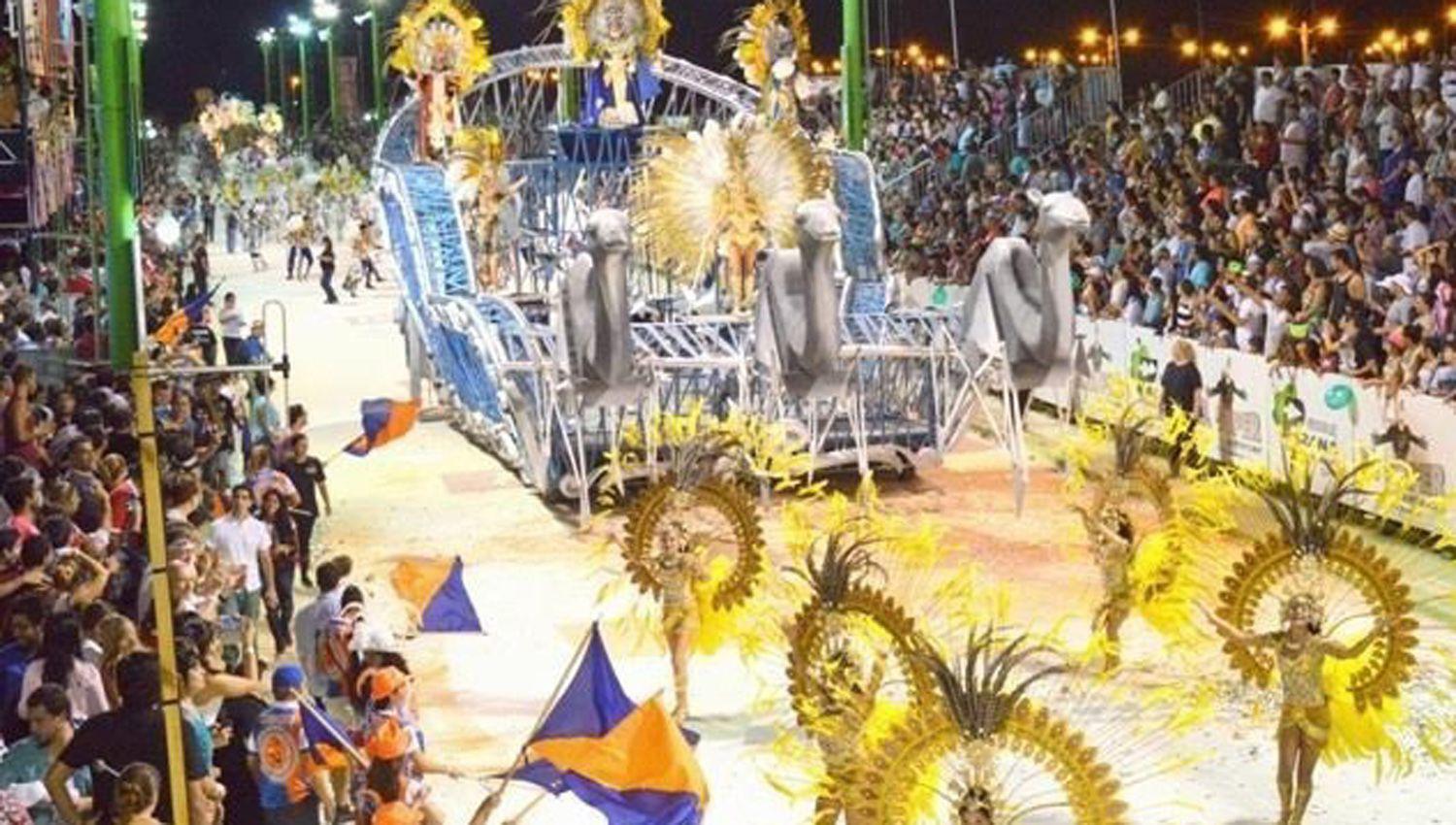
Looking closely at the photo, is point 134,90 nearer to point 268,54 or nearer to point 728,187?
point 728,187

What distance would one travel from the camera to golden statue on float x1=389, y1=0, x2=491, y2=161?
93.9ft

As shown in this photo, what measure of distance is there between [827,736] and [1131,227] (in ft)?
60.3

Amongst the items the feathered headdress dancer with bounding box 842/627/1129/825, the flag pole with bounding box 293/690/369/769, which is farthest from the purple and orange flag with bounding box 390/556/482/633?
the feathered headdress dancer with bounding box 842/627/1129/825

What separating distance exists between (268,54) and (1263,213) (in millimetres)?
70771

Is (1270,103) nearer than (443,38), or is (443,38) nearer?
(1270,103)

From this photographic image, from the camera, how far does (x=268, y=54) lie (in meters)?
90.1

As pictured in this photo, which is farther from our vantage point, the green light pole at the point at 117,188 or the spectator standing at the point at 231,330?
the spectator standing at the point at 231,330

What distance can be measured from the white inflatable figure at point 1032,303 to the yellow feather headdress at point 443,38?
12.0 metres

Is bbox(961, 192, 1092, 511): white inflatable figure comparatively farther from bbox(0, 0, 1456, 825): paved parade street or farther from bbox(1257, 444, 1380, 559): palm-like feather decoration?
bbox(1257, 444, 1380, 559): palm-like feather decoration

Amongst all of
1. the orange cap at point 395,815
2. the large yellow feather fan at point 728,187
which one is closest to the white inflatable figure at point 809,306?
the large yellow feather fan at point 728,187

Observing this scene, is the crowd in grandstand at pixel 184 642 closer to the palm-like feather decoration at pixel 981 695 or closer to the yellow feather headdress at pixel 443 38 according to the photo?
the palm-like feather decoration at pixel 981 695

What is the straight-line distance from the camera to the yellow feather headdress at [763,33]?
28.1m

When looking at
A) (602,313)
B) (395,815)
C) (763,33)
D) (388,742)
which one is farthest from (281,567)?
(763,33)

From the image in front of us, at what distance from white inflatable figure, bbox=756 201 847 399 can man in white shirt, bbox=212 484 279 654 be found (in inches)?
231
